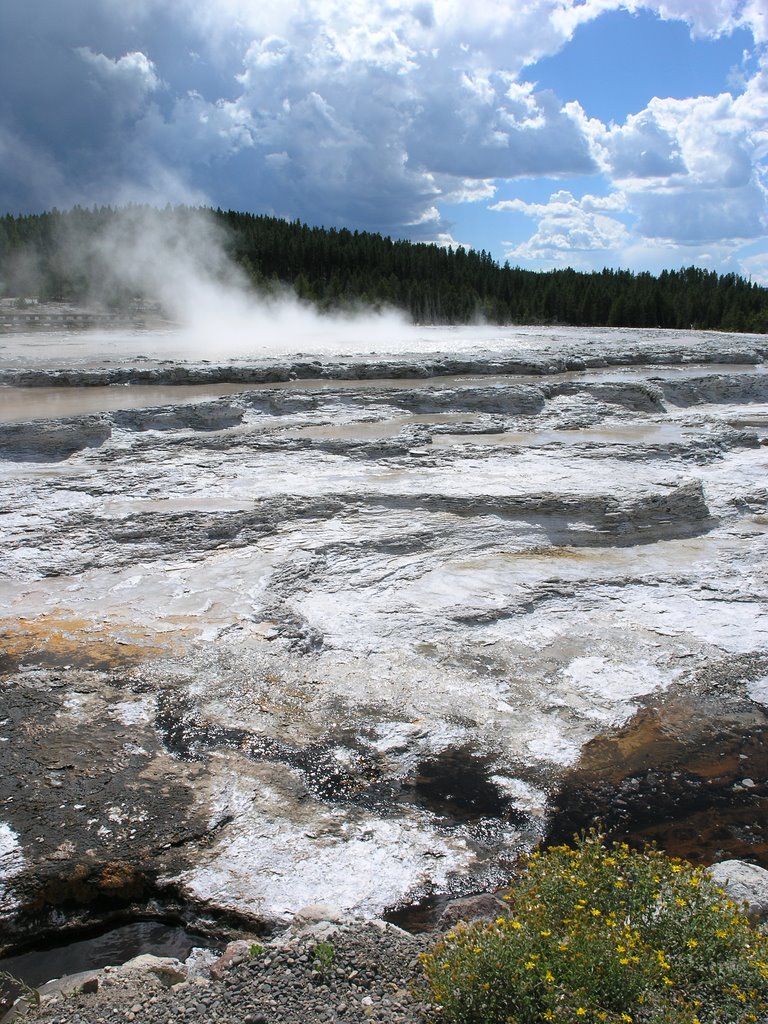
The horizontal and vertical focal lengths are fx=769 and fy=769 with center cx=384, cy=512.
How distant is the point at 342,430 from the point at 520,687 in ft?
17.8

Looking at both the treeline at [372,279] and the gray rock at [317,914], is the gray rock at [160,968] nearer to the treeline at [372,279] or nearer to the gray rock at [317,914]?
the gray rock at [317,914]

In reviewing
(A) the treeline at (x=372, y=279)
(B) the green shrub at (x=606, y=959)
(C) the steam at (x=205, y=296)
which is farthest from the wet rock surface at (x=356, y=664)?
(A) the treeline at (x=372, y=279)

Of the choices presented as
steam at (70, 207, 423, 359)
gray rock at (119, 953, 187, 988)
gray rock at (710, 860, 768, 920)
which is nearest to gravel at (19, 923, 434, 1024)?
gray rock at (119, 953, 187, 988)

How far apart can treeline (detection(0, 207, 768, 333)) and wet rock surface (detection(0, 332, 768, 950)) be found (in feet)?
96.3

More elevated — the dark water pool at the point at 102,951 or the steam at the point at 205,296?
the steam at the point at 205,296

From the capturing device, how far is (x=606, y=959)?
6.41 feet

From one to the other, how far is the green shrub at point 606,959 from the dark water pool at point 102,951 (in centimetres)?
97

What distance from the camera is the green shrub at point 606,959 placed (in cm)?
192

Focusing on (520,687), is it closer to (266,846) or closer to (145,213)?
(266,846)

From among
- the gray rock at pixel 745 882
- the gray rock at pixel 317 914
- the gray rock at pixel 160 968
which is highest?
the gray rock at pixel 745 882

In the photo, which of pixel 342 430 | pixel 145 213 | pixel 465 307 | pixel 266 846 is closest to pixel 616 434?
pixel 342 430

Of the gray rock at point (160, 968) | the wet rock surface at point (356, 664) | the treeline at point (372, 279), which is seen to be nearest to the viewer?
the gray rock at point (160, 968)

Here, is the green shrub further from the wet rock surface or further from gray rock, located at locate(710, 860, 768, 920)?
the wet rock surface

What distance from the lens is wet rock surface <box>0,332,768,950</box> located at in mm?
2945
